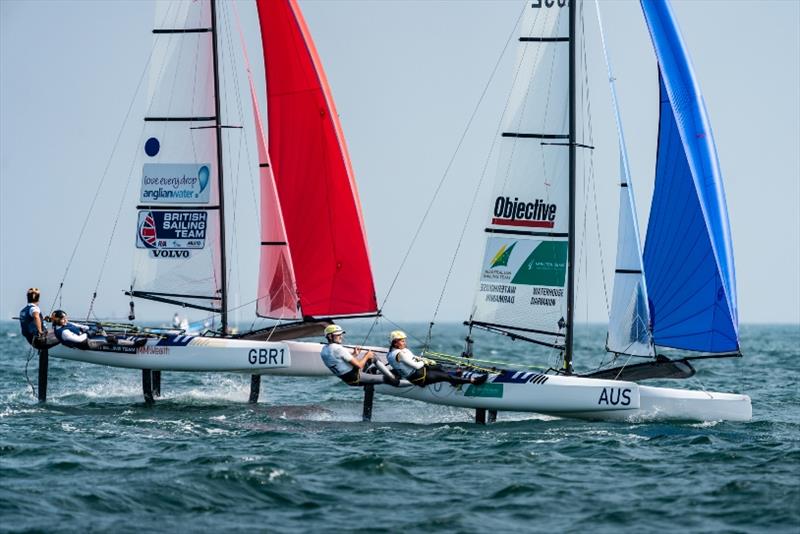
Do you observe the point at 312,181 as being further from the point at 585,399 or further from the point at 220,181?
the point at 585,399

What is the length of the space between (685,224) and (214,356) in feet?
26.5

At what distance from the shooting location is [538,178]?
20.7 metres

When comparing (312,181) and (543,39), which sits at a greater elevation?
(543,39)

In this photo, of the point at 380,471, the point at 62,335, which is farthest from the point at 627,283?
the point at 62,335

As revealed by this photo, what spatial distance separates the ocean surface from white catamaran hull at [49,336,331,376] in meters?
0.79

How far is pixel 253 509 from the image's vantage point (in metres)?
13.6

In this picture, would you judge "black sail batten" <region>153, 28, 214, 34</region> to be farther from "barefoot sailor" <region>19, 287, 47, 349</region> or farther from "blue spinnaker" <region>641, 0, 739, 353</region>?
"blue spinnaker" <region>641, 0, 739, 353</region>

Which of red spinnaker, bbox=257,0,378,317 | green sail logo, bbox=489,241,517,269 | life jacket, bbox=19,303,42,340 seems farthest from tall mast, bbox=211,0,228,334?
green sail logo, bbox=489,241,517,269

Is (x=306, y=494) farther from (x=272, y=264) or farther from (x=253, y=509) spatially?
(x=272, y=264)

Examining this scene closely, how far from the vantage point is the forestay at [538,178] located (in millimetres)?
20641

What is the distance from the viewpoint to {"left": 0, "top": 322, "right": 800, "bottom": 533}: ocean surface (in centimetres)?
1320

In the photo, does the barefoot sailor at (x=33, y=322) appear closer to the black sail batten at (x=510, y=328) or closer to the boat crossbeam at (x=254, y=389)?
the boat crossbeam at (x=254, y=389)

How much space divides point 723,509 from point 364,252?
11.8 metres

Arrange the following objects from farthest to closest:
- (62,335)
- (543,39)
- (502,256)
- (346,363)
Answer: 1. (62,335)
2. (502,256)
3. (543,39)
4. (346,363)
